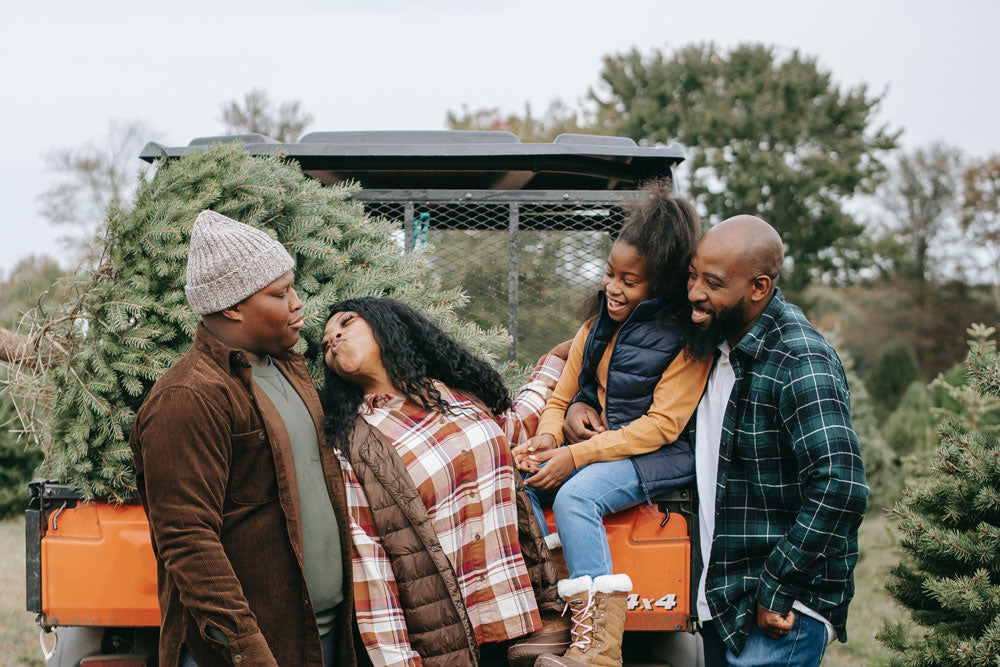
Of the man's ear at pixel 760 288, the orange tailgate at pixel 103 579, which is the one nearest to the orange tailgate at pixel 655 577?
the man's ear at pixel 760 288

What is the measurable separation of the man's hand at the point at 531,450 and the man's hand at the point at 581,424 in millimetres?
85

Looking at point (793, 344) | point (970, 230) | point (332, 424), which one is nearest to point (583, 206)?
point (793, 344)

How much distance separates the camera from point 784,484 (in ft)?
8.32

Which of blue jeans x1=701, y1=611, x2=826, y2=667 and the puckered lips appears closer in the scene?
blue jeans x1=701, y1=611, x2=826, y2=667

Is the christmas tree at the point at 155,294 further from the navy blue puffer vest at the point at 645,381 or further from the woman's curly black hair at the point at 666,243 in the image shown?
the woman's curly black hair at the point at 666,243

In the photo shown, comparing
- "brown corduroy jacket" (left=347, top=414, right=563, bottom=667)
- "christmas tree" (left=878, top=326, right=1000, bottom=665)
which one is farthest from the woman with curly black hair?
"christmas tree" (left=878, top=326, right=1000, bottom=665)

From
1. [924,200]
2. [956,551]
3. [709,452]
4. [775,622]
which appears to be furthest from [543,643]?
[924,200]

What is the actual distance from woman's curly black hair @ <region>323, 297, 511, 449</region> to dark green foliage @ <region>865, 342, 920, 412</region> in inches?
639

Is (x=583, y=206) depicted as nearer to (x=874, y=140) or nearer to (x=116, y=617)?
(x=116, y=617)

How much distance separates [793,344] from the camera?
250 centimetres

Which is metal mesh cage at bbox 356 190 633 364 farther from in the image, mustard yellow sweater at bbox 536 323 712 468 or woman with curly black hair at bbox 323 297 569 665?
mustard yellow sweater at bbox 536 323 712 468

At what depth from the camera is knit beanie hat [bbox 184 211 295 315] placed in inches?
86.9

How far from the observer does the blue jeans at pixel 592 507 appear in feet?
8.38

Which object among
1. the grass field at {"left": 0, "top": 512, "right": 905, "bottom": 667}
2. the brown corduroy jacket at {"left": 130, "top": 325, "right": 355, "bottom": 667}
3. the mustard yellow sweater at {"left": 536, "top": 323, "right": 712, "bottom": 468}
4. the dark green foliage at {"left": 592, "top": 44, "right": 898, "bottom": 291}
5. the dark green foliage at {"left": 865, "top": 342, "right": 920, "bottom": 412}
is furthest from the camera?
the dark green foliage at {"left": 592, "top": 44, "right": 898, "bottom": 291}
